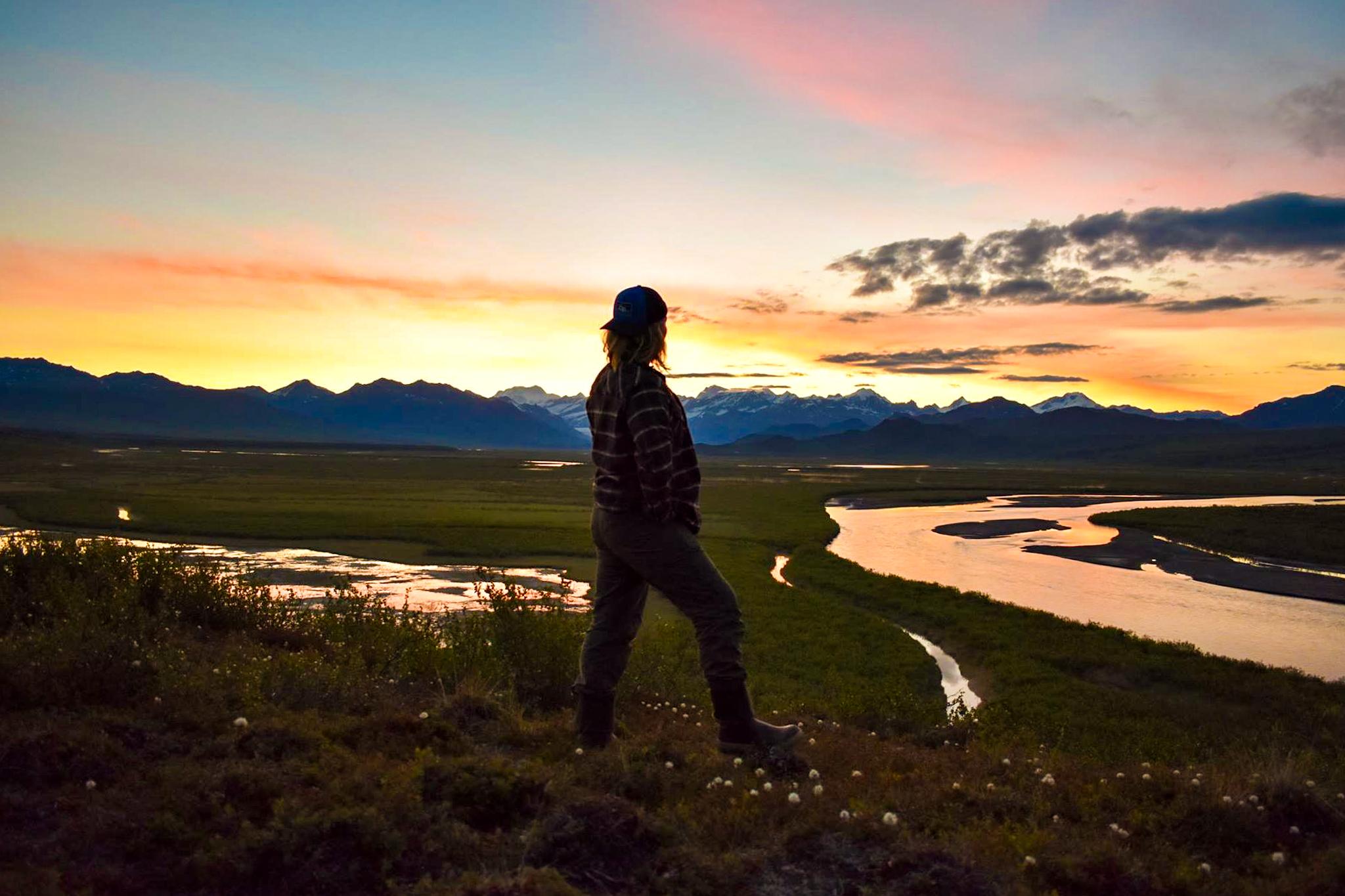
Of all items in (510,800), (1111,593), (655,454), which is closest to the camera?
(510,800)

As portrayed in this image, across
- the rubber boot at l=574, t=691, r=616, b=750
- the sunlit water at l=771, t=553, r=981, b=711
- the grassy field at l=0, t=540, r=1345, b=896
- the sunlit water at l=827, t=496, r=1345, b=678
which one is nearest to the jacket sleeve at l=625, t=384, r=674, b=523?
the rubber boot at l=574, t=691, r=616, b=750

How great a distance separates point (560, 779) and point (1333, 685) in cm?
2133

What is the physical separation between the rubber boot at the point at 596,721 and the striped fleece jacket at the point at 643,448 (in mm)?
1576

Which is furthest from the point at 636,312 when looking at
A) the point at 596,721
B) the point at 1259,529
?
the point at 1259,529

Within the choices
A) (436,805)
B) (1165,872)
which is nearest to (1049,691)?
(1165,872)

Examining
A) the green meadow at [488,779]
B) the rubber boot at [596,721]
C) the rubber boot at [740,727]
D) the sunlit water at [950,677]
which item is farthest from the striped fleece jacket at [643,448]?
the sunlit water at [950,677]

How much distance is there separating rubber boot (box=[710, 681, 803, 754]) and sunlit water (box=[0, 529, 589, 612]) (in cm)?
1780

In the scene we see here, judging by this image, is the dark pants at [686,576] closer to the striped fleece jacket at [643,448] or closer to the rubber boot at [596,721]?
the striped fleece jacket at [643,448]

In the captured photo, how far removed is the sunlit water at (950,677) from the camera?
65.3 ft

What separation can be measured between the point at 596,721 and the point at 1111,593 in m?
32.2

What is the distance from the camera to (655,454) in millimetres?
6133

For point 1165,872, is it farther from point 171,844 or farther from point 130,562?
point 130,562

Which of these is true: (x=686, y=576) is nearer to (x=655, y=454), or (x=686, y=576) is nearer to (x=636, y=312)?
(x=655, y=454)

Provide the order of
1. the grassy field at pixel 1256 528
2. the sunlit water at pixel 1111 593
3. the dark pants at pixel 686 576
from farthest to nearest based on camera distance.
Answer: the grassy field at pixel 1256 528 → the sunlit water at pixel 1111 593 → the dark pants at pixel 686 576
